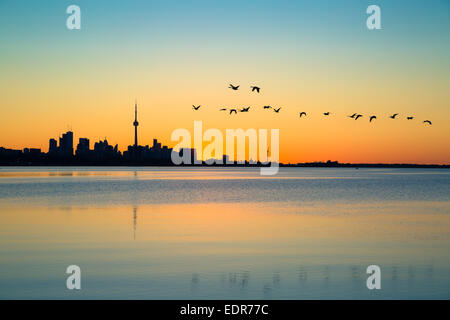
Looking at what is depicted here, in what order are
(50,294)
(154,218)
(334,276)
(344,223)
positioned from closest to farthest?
(50,294)
(334,276)
(344,223)
(154,218)

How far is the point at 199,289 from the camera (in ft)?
52.5

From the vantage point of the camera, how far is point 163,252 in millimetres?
22297

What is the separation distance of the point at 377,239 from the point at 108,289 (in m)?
15.5

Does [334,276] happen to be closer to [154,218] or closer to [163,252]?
[163,252]

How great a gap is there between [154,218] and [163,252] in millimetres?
14522

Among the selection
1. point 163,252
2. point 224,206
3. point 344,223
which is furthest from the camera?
point 224,206
